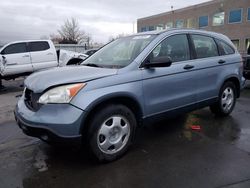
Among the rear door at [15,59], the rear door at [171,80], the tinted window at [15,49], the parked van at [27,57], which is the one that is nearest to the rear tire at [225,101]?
the rear door at [171,80]

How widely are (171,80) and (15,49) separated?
8.91 metres

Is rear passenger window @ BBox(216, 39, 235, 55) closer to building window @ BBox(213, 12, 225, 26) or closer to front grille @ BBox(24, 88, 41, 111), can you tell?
front grille @ BBox(24, 88, 41, 111)

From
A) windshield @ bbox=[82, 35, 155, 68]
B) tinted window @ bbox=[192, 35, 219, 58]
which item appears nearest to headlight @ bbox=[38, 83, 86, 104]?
windshield @ bbox=[82, 35, 155, 68]

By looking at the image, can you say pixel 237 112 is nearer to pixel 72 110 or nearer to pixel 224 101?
pixel 224 101

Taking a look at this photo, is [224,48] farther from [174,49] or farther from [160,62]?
[160,62]

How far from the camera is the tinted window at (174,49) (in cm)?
414

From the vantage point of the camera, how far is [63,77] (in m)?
3.36

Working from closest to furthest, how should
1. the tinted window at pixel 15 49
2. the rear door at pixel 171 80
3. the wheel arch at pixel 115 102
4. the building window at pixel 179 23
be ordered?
the wheel arch at pixel 115 102
the rear door at pixel 171 80
the tinted window at pixel 15 49
the building window at pixel 179 23

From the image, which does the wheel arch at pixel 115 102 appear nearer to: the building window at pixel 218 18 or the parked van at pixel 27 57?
the parked van at pixel 27 57

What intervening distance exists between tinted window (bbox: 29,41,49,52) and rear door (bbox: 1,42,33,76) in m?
0.24

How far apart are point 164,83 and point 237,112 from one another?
2862 millimetres

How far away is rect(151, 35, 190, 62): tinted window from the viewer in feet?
13.6

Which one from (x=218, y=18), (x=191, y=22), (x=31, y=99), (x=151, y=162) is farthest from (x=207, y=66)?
(x=191, y=22)

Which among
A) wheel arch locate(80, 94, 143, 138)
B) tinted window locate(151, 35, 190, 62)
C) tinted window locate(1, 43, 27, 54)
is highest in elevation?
tinted window locate(1, 43, 27, 54)
